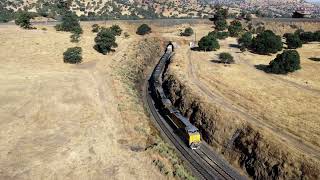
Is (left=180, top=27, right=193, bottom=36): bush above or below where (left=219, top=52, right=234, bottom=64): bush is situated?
below

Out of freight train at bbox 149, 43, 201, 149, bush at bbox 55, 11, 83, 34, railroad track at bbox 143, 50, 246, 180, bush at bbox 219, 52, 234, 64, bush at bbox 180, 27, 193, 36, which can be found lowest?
railroad track at bbox 143, 50, 246, 180

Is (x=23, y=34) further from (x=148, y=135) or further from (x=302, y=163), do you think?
(x=302, y=163)

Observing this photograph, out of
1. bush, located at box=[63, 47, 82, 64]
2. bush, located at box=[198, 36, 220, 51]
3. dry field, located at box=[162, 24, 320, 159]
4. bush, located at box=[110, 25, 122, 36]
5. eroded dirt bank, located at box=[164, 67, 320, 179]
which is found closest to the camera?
eroded dirt bank, located at box=[164, 67, 320, 179]

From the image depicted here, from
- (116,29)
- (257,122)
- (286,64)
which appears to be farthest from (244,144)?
(116,29)

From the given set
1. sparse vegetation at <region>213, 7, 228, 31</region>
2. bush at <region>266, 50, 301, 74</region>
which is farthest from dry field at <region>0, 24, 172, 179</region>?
sparse vegetation at <region>213, 7, 228, 31</region>

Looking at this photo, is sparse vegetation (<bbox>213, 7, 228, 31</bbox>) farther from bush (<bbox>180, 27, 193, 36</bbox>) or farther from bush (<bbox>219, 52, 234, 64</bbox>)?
bush (<bbox>219, 52, 234, 64</bbox>)
